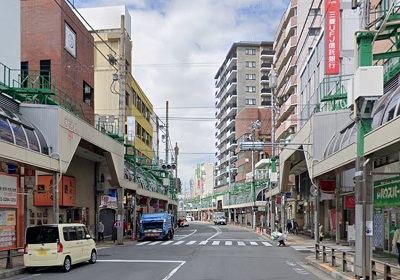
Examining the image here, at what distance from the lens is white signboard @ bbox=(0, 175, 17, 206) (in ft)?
69.7

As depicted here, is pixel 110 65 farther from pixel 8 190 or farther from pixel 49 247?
pixel 49 247

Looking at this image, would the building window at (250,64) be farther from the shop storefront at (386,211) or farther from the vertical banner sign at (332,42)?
the shop storefront at (386,211)

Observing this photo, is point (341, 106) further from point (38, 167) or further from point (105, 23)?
point (105, 23)

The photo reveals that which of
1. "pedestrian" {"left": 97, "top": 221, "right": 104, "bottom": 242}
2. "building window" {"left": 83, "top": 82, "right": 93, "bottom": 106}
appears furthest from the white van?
"building window" {"left": 83, "top": 82, "right": 93, "bottom": 106}

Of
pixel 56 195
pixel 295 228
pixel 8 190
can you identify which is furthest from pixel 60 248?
pixel 295 228

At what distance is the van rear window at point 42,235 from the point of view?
58.2 ft

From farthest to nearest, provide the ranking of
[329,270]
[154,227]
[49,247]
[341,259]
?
[154,227] < [341,259] < [329,270] < [49,247]

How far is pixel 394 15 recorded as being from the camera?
1603 cm

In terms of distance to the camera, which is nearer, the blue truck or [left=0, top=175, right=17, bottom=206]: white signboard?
[left=0, top=175, right=17, bottom=206]: white signboard

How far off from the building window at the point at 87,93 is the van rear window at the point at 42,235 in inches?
1051

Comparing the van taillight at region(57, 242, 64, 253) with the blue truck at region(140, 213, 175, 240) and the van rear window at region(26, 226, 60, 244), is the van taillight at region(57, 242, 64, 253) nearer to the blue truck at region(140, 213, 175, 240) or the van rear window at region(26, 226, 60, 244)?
the van rear window at region(26, 226, 60, 244)

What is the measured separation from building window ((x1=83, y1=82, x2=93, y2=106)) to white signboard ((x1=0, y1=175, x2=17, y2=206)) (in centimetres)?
2154

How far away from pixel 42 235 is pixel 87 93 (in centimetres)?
2840

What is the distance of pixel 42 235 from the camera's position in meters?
17.8
